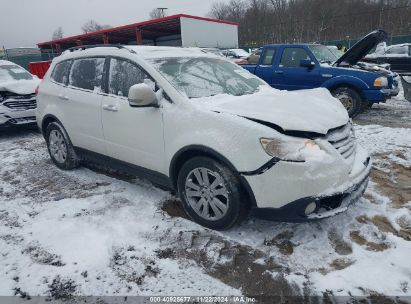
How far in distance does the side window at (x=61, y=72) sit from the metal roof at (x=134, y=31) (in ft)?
79.7

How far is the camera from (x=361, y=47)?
7.40 meters

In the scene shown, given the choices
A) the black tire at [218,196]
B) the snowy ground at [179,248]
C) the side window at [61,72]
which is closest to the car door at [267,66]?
the snowy ground at [179,248]

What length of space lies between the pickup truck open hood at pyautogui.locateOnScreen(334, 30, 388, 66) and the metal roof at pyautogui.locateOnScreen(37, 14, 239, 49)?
73.1 ft

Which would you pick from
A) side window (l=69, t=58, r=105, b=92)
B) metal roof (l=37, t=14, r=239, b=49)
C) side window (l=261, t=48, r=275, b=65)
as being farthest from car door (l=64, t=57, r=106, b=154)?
metal roof (l=37, t=14, r=239, b=49)

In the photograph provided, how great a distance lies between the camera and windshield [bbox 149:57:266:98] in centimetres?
349

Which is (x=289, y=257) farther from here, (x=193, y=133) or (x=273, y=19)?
(x=273, y=19)

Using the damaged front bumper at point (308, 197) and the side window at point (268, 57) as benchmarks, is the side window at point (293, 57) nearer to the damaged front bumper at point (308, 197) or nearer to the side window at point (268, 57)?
the side window at point (268, 57)

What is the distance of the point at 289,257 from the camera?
282 centimetres

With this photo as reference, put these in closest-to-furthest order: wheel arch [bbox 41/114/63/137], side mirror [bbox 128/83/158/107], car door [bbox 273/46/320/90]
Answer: side mirror [bbox 128/83/158/107]
wheel arch [bbox 41/114/63/137]
car door [bbox 273/46/320/90]

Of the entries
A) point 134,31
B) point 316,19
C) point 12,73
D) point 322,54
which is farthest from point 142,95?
point 316,19

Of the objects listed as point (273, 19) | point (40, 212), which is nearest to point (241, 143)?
point (40, 212)

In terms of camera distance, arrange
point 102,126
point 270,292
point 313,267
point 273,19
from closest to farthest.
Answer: point 270,292
point 313,267
point 102,126
point 273,19

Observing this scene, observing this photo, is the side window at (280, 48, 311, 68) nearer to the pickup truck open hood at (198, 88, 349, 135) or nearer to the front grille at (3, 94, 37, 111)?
the pickup truck open hood at (198, 88, 349, 135)

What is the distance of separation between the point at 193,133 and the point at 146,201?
1.28 meters
